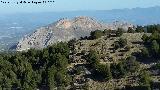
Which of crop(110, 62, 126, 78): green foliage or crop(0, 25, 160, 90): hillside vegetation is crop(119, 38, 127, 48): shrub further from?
crop(110, 62, 126, 78): green foliage

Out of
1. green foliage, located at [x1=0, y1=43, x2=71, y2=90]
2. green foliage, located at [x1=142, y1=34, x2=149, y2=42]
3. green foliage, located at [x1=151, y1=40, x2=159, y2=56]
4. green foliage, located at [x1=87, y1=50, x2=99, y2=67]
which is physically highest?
green foliage, located at [x1=142, y1=34, x2=149, y2=42]

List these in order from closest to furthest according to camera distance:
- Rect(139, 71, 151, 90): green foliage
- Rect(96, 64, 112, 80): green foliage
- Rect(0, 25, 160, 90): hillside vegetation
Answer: Rect(139, 71, 151, 90): green foliage → Rect(0, 25, 160, 90): hillside vegetation → Rect(96, 64, 112, 80): green foliage

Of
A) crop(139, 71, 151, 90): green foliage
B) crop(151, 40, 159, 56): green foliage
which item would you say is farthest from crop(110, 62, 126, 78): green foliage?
crop(151, 40, 159, 56): green foliage

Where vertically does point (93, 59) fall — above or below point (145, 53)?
below

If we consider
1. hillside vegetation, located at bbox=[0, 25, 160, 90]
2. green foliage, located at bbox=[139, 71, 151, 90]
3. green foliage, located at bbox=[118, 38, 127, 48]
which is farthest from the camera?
green foliage, located at bbox=[118, 38, 127, 48]

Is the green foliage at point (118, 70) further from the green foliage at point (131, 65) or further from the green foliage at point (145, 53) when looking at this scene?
the green foliage at point (145, 53)

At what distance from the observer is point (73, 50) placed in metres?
106

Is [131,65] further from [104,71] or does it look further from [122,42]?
[122,42]

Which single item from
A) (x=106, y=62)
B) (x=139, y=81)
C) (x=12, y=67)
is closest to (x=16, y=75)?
(x=12, y=67)

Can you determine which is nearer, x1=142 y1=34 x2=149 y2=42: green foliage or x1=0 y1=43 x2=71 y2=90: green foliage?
x1=0 y1=43 x2=71 y2=90: green foliage

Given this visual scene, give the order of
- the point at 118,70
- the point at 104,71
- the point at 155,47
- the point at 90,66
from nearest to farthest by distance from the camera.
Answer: the point at 118,70
the point at 104,71
the point at 90,66
the point at 155,47

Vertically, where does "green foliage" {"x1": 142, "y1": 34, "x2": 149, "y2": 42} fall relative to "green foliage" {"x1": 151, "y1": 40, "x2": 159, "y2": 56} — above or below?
above

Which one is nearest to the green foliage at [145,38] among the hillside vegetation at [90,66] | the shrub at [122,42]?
the hillside vegetation at [90,66]

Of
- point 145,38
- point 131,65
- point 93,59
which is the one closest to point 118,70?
point 131,65
